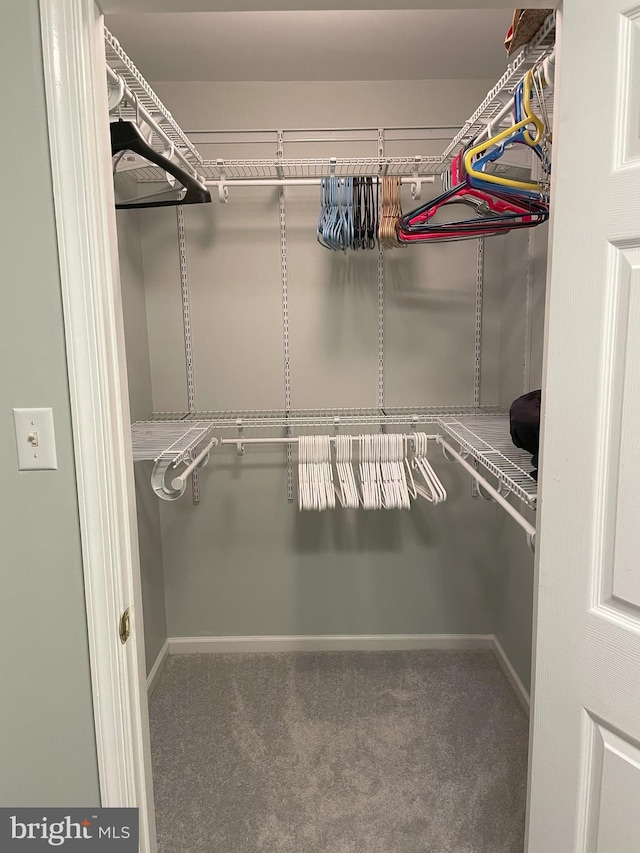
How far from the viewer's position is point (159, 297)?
2.52 metres

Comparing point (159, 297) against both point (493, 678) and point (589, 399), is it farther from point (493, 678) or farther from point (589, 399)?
point (493, 678)

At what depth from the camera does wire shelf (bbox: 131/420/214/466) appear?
1799 millimetres

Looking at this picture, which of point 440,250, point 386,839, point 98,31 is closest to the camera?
point 98,31

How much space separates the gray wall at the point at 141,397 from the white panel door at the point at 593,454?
1.71m

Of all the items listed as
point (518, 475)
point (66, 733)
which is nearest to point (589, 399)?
point (518, 475)

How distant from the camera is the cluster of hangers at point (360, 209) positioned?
2127mm

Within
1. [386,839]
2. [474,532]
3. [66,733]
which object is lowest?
[386,839]

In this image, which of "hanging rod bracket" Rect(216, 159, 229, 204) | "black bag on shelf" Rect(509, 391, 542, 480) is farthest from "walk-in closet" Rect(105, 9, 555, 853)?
"black bag on shelf" Rect(509, 391, 542, 480)

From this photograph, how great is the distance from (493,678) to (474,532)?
63 cm

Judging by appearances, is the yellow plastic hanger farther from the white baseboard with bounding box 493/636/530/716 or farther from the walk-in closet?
the white baseboard with bounding box 493/636/530/716
